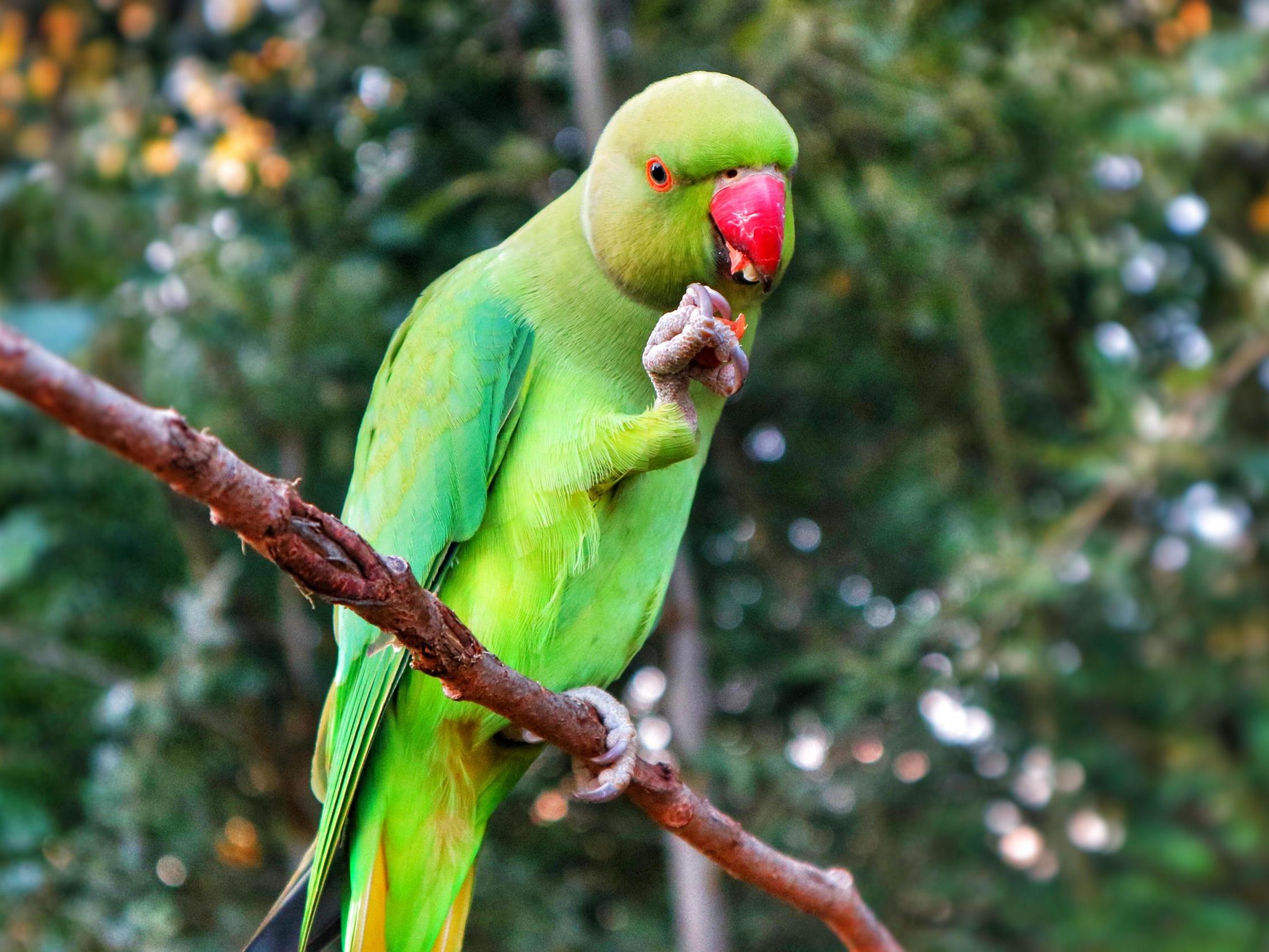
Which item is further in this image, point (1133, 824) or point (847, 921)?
point (1133, 824)

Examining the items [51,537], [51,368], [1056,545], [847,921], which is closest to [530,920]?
[847,921]

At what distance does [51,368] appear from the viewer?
0.72 m

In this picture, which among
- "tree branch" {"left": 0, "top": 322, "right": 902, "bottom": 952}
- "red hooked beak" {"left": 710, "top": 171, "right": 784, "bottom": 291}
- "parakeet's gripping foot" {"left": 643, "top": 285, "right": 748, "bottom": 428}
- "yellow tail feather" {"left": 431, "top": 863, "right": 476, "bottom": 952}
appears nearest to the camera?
"tree branch" {"left": 0, "top": 322, "right": 902, "bottom": 952}

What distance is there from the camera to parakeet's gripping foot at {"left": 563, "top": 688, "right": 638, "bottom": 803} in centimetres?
141

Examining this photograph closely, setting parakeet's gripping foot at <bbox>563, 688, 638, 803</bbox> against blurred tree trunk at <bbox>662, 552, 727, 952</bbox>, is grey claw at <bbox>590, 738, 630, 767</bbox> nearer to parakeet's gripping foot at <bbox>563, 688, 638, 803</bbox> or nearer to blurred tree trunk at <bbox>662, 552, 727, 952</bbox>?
parakeet's gripping foot at <bbox>563, 688, 638, 803</bbox>

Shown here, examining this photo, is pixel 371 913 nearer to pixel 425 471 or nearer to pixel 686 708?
pixel 425 471

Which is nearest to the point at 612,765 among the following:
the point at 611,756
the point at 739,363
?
the point at 611,756

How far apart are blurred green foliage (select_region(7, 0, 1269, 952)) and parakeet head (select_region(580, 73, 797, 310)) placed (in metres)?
0.73

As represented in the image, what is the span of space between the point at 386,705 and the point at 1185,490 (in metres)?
2.05

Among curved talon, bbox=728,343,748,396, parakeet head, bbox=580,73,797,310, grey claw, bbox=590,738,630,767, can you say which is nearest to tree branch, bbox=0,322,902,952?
grey claw, bbox=590,738,630,767

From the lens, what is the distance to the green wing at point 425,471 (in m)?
1.49

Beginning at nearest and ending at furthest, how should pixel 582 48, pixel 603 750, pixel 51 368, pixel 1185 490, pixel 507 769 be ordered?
pixel 51 368 < pixel 603 750 < pixel 507 769 < pixel 582 48 < pixel 1185 490

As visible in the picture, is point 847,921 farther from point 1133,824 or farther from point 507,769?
point 1133,824

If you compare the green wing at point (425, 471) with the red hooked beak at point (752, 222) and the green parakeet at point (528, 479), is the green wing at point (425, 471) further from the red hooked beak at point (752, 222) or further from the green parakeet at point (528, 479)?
the red hooked beak at point (752, 222)
